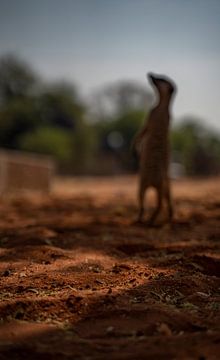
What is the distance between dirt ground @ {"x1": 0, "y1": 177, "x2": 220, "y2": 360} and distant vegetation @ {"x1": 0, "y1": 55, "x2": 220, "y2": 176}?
2893 centimetres

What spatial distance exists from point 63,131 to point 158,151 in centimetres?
3351

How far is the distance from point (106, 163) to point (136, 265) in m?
36.9

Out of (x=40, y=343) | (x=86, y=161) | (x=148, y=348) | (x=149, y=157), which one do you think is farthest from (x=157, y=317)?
(x=86, y=161)

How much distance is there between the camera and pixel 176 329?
→ 271 cm

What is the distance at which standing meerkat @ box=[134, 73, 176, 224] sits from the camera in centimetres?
700

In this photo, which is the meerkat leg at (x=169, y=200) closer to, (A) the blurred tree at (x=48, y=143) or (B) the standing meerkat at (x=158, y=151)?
(B) the standing meerkat at (x=158, y=151)

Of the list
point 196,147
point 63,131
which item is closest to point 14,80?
point 63,131

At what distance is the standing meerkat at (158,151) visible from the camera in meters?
7.00

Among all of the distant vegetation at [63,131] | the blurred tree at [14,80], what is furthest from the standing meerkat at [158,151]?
the blurred tree at [14,80]

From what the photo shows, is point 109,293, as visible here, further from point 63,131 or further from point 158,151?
point 63,131

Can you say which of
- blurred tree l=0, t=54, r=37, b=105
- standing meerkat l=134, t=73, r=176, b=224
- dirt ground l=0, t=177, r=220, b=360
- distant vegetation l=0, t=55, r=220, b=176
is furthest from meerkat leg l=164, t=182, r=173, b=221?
blurred tree l=0, t=54, r=37, b=105

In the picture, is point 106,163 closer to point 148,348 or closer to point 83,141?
point 83,141

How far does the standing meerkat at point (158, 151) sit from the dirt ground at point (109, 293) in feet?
2.89

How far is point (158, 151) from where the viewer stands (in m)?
7.09
